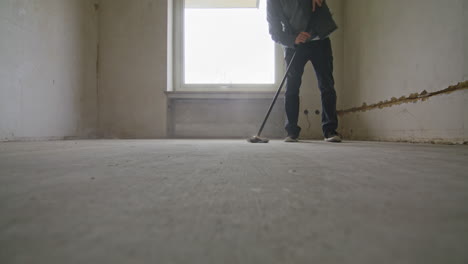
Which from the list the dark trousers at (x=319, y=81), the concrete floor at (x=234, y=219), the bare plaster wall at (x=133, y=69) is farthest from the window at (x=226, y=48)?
the concrete floor at (x=234, y=219)

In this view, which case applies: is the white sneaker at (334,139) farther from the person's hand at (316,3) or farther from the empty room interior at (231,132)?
the person's hand at (316,3)

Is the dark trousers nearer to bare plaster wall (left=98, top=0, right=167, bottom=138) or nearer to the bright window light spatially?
the bright window light

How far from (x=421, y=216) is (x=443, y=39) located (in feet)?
6.49

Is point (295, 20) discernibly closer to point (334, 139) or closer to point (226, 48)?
point (334, 139)

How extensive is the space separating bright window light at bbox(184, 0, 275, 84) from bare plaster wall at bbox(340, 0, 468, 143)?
3.45 ft

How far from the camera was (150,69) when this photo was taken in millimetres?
3311


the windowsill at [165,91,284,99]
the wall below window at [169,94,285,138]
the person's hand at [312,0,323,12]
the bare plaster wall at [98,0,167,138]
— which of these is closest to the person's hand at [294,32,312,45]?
the person's hand at [312,0,323,12]

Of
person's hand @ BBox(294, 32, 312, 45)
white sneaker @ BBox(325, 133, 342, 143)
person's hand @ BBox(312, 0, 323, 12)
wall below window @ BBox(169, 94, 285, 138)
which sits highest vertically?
person's hand @ BBox(312, 0, 323, 12)

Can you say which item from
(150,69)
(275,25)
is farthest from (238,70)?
(275,25)

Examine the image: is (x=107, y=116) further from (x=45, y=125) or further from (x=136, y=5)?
(x=136, y=5)

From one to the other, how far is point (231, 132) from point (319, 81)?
1581 mm

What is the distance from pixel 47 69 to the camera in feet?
8.23

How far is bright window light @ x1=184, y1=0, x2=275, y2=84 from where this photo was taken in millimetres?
3426

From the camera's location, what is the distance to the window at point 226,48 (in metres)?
3.43
